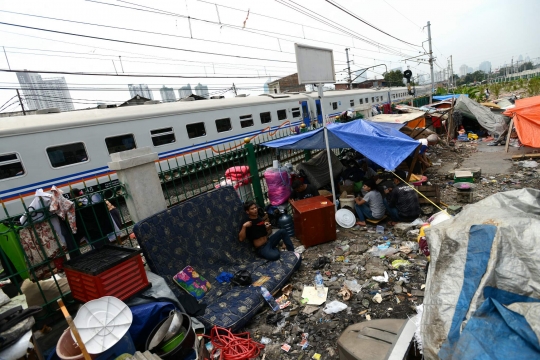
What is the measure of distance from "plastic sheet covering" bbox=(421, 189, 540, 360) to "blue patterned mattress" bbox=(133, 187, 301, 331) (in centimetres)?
198

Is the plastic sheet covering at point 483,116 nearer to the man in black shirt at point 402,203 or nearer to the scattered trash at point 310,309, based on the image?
the man in black shirt at point 402,203

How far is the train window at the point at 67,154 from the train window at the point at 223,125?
4756 mm

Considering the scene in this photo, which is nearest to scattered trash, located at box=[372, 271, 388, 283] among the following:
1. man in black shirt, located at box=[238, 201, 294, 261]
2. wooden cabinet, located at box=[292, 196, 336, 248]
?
wooden cabinet, located at box=[292, 196, 336, 248]

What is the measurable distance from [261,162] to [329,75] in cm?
242

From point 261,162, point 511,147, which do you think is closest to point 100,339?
point 261,162

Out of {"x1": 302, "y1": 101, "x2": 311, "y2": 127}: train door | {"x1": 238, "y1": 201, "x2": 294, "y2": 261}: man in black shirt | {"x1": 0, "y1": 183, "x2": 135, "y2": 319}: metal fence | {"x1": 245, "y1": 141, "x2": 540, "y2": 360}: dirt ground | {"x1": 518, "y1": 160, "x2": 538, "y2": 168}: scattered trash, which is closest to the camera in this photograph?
{"x1": 0, "y1": 183, "x2": 135, "y2": 319}: metal fence

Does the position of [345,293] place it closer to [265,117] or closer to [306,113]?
[265,117]

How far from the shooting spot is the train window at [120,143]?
313 inches

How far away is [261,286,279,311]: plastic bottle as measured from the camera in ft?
11.3

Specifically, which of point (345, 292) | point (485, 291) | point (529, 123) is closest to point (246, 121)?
point (345, 292)

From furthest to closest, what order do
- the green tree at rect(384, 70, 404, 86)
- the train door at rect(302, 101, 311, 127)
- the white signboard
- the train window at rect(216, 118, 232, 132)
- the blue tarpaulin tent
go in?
the green tree at rect(384, 70, 404, 86), the train door at rect(302, 101, 311, 127), the train window at rect(216, 118, 232, 132), the blue tarpaulin tent, the white signboard

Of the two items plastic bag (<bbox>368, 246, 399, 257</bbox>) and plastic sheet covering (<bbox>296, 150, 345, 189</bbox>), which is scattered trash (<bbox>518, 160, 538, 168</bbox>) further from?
plastic bag (<bbox>368, 246, 399, 257</bbox>)

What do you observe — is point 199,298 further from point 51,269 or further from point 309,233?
point 309,233

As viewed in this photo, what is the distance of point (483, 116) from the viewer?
12.5 m
